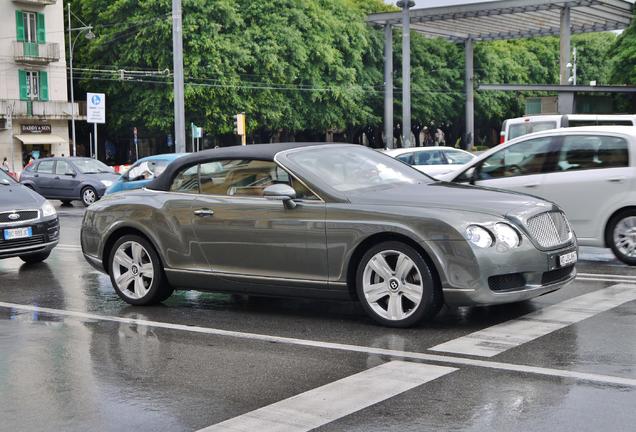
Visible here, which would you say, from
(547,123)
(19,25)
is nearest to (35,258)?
(547,123)

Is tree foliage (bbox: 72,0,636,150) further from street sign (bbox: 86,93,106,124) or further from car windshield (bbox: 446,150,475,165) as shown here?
car windshield (bbox: 446,150,475,165)

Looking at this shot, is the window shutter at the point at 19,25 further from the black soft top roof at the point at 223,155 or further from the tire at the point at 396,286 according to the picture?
the tire at the point at 396,286

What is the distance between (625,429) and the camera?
4.88 m

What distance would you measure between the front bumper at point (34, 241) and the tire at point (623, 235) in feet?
23.0

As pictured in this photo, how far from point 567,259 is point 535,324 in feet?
2.22

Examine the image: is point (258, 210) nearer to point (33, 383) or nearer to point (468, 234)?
point (468, 234)

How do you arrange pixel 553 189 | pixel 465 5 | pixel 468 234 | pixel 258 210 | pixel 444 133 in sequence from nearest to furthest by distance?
pixel 468 234
pixel 258 210
pixel 553 189
pixel 465 5
pixel 444 133

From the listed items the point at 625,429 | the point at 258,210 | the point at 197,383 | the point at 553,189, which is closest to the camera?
the point at 625,429

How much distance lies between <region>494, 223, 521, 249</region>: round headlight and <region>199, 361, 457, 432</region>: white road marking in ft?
4.88

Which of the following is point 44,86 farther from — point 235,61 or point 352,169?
point 352,169

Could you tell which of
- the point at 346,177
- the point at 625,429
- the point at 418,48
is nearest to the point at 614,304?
the point at 346,177

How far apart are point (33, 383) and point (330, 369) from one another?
6.21 feet

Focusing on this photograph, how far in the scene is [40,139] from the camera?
184ft

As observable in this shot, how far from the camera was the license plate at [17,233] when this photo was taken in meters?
12.2
